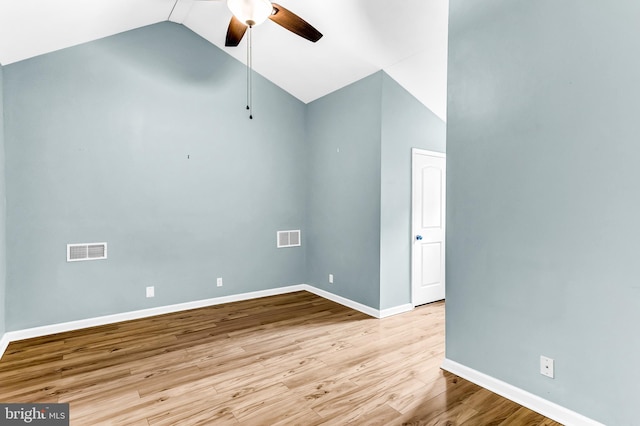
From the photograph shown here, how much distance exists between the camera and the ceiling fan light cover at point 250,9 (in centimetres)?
244

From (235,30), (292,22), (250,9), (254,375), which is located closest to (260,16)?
(250,9)

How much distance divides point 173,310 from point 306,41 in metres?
3.59

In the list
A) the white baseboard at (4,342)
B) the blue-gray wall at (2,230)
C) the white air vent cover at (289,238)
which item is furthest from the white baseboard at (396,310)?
the blue-gray wall at (2,230)

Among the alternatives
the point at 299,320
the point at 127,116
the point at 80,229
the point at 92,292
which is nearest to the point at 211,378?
the point at 299,320

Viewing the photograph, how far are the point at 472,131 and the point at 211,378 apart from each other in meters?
2.74

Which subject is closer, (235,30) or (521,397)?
(521,397)

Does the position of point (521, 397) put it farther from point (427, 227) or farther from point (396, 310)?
point (427, 227)

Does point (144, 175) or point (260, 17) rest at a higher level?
point (260, 17)

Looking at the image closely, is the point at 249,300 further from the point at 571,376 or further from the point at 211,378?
the point at 571,376

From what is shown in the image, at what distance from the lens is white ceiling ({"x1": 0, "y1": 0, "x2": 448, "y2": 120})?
2867 mm

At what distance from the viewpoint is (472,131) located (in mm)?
2463

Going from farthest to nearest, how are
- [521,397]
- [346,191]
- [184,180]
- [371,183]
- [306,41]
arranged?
1. [346,191]
2. [184,180]
3. [371,183]
4. [306,41]
5. [521,397]

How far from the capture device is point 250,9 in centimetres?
247

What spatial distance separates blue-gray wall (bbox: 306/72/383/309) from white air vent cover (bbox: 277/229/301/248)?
7.1 inches
